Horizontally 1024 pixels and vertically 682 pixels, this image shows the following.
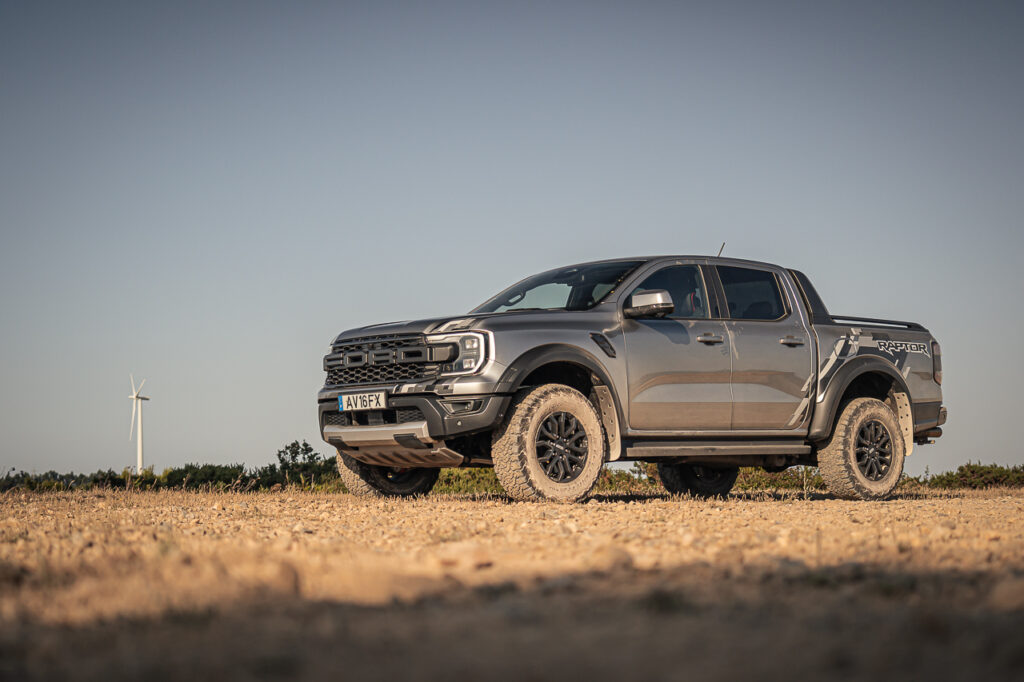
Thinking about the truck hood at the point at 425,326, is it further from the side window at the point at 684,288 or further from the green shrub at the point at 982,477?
the green shrub at the point at 982,477

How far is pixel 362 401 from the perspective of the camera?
27.0 feet

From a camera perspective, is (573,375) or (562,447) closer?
(562,447)

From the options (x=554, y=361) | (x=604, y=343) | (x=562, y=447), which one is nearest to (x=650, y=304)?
(x=604, y=343)

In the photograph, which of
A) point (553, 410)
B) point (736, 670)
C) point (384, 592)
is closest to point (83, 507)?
point (553, 410)

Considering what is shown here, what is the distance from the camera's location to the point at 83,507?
867cm

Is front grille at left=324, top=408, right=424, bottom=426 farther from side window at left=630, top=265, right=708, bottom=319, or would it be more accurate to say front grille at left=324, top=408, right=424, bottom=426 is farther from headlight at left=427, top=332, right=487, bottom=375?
side window at left=630, top=265, right=708, bottom=319

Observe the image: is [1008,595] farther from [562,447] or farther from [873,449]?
[873,449]

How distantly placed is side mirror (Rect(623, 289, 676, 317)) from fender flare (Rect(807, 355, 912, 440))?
2.11 m

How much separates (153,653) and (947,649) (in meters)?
2.04

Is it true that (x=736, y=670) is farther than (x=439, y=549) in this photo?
No

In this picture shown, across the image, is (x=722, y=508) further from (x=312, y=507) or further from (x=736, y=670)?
(x=736, y=670)

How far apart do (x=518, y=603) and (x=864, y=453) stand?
7.44 m

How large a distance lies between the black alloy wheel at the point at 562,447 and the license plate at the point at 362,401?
4.24 feet

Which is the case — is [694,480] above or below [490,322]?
below
